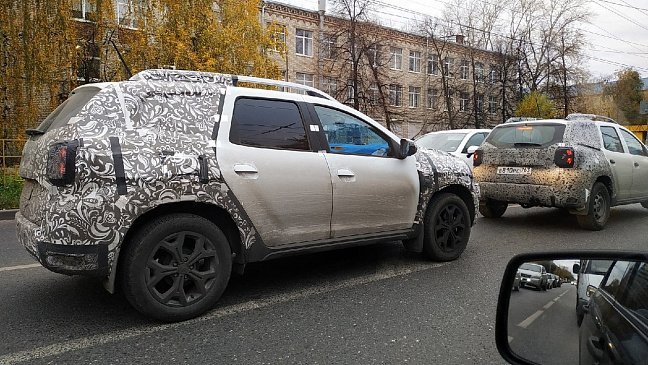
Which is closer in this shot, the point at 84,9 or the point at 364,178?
the point at 364,178

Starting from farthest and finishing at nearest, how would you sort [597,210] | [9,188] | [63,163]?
1. [9,188]
2. [597,210]
3. [63,163]

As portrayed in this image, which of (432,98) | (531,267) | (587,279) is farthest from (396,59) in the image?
(587,279)

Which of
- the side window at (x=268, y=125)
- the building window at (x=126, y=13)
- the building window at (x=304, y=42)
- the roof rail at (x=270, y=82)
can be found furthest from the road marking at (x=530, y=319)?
the building window at (x=304, y=42)

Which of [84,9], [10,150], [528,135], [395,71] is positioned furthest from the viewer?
[395,71]

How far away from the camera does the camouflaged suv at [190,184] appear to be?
9.93 ft

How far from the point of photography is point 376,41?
111 ft

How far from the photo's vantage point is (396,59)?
40.5 m

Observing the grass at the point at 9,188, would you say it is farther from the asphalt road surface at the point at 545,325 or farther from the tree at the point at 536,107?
the tree at the point at 536,107

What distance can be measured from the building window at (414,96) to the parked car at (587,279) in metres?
41.4

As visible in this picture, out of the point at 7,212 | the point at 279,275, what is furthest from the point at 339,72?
the point at 279,275

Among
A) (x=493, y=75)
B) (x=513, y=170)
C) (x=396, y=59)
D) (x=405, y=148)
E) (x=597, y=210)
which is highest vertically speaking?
(x=396, y=59)

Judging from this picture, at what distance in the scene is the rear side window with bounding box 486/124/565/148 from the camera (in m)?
7.10

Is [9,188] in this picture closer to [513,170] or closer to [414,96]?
[513,170]

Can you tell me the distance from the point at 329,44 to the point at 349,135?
31.5 metres
